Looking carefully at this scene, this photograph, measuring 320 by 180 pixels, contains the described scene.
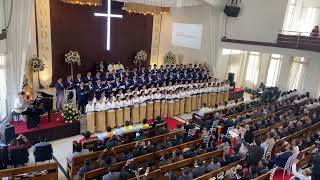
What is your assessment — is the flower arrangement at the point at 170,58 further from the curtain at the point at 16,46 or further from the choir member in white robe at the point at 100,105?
the curtain at the point at 16,46

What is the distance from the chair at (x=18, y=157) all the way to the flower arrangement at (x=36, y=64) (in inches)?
347

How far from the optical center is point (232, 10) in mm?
18656

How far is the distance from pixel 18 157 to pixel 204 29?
15.3 m

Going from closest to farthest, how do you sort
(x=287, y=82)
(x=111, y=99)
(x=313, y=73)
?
1. (x=111, y=99)
2. (x=313, y=73)
3. (x=287, y=82)

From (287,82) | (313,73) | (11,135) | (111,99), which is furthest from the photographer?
(287,82)

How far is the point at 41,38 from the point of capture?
55.6ft

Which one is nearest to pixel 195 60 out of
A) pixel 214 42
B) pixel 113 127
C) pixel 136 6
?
pixel 214 42

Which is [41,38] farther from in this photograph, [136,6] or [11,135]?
[11,135]

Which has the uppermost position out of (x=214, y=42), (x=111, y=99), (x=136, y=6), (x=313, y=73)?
(x=136, y=6)

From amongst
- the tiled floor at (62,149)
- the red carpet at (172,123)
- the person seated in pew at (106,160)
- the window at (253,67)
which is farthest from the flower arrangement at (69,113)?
the window at (253,67)

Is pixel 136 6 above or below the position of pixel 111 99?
above

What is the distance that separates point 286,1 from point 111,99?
11.9 m

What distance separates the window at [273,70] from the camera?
2003 cm

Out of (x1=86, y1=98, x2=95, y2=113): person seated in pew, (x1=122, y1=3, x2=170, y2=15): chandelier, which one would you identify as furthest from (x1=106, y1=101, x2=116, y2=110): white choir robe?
(x1=122, y1=3, x2=170, y2=15): chandelier
